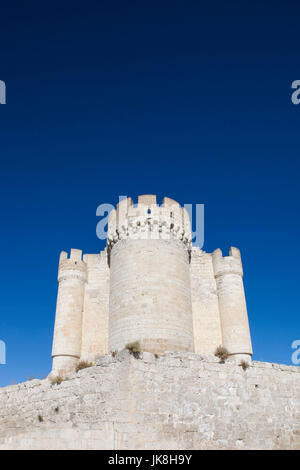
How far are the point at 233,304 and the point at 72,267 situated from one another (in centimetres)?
834

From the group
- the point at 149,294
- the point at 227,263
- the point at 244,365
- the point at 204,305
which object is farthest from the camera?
the point at 227,263

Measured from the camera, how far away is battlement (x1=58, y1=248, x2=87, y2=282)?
62.2ft

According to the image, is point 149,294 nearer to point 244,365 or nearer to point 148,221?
point 148,221

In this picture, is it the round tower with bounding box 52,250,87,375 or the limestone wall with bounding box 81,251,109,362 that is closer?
the round tower with bounding box 52,250,87,375

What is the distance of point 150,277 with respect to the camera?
13.9 m

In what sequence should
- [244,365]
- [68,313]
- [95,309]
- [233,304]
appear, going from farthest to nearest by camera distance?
[95,309] → [233,304] → [68,313] → [244,365]

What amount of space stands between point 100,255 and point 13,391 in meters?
8.12

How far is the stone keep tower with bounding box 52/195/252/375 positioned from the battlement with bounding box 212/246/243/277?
51 mm

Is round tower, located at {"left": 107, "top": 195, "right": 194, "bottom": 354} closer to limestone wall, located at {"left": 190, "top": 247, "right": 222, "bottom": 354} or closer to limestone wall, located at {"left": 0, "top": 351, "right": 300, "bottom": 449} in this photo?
limestone wall, located at {"left": 0, "top": 351, "right": 300, "bottom": 449}

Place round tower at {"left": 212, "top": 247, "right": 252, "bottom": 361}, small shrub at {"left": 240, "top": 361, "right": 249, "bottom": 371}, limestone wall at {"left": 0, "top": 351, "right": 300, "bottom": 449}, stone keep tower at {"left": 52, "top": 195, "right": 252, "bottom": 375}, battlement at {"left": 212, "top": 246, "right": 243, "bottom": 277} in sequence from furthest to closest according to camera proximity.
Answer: battlement at {"left": 212, "top": 246, "right": 243, "bottom": 277}, round tower at {"left": 212, "top": 247, "right": 252, "bottom": 361}, stone keep tower at {"left": 52, "top": 195, "right": 252, "bottom": 375}, small shrub at {"left": 240, "top": 361, "right": 249, "bottom": 371}, limestone wall at {"left": 0, "top": 351, "right": 300, "bottom": 449}

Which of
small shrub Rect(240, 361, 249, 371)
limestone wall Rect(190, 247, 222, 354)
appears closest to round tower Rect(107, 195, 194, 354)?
small shrub Rect(240, 361, 249, 371)

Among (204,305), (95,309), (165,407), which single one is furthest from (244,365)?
(95,309)

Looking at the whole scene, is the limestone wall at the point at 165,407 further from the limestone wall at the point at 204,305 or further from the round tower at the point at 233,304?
the limestone wall at the point at 204,305
